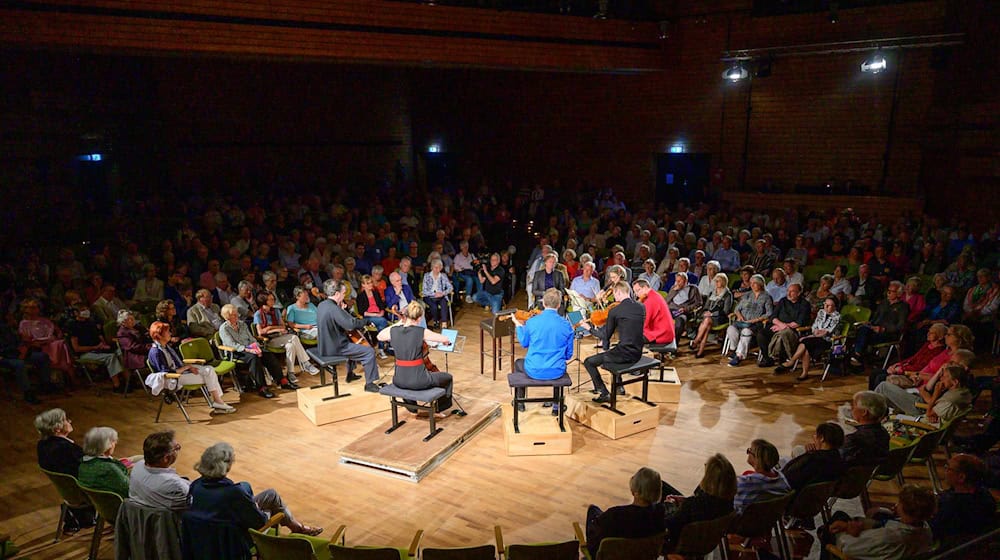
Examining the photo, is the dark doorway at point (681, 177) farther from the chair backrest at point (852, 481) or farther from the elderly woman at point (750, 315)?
the chair backrest at point (852, 481)

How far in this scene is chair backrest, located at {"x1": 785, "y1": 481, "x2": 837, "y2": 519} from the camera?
4.00 meters

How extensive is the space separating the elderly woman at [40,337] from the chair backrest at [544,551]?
605 cm

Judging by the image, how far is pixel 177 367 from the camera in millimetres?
6594

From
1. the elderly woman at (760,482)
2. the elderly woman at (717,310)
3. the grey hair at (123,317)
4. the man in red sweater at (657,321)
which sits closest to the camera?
the elderly woman at (760,482)

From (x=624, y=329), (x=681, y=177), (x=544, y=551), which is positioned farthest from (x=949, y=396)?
(x=681, y=177)

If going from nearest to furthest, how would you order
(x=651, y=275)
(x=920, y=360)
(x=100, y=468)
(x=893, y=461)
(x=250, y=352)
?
(x=100, y=468) → (x=893, y=461) → (x=920, y=360) → (x=250, y=352) → (x=651, y=275)

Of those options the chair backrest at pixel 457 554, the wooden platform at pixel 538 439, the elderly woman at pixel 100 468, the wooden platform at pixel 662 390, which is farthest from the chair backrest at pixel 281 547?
the wooden platform at pixel 662 390

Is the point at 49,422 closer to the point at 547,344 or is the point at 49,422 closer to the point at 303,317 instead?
the point at 303,317

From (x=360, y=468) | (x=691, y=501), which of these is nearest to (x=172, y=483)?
(x=360, y=468)

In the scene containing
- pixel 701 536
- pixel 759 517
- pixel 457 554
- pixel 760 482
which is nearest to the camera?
pixel 457 554

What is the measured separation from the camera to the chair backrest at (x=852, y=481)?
4.21 m

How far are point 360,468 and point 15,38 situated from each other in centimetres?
680

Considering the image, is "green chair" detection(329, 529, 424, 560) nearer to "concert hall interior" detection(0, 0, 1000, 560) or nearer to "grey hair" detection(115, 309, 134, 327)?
"concert hall interior" detection(0, 0, 1000, 560)

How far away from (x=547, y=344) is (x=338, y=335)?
2.02m
